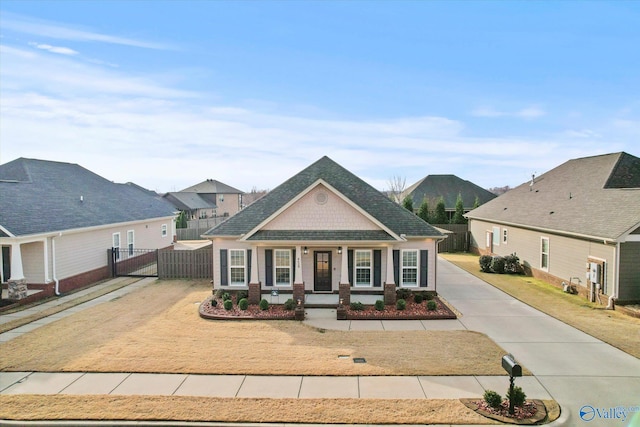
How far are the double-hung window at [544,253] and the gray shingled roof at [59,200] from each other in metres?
24.2

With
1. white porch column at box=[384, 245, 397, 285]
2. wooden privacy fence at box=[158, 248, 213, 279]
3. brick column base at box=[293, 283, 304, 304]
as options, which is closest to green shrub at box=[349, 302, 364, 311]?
white porch column at box=[384, 245, 397, 285]

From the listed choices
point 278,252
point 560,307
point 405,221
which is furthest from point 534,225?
point 278,252

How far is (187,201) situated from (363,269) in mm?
47157

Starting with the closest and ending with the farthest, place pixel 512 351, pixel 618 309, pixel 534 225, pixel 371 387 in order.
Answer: pixel 371 387, pixel 512 351, pixel 618 309, pixel 534 225

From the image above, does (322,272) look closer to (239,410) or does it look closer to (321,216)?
(321,216)

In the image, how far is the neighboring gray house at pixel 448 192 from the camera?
43275 millimetres

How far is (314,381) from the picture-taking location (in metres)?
9.41

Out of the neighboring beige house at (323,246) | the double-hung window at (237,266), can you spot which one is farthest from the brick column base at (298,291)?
the double-hung window at (237,266)

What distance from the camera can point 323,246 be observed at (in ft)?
55.1

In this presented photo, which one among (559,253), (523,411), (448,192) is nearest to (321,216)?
(523,411)

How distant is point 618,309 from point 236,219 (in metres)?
16.2

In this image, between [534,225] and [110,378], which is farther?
[534,225]

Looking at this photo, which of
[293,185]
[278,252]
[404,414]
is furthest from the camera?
[293,185]

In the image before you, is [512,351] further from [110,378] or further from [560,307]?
[110,378]
